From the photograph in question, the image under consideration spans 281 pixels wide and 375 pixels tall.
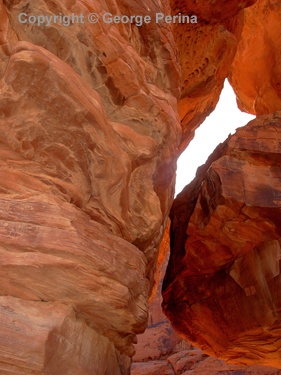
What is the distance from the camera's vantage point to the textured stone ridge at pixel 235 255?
9.02 meters

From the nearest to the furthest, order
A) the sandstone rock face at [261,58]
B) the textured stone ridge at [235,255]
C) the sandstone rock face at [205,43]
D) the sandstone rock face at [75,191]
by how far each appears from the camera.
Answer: the sandstone rock face at [75,191]
the textured stone ridge at [235,255]
the sandstone rock face at [205,43]
the sandstone rock face at [261,58]

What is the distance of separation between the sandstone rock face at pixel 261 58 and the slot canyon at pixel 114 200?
4.03 metres

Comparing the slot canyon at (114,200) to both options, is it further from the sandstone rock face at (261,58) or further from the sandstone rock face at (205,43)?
the sandstone rock face at (261,58)

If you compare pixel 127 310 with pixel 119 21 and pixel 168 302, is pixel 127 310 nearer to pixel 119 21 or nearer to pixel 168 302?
pixel 119 21

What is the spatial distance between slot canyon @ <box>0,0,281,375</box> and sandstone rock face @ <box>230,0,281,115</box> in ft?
13.2

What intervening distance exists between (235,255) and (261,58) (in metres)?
8.79

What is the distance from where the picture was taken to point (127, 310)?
4234 millimetres

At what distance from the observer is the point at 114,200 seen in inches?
196

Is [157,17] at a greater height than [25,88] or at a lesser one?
greater

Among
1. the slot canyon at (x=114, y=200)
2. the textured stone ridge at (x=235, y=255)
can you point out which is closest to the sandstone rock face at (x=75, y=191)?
the slot canyon at (x=114, y=200)

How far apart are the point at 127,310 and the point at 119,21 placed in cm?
450

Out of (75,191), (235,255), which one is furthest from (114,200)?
(235,255)

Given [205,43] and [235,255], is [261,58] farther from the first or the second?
[235,255]

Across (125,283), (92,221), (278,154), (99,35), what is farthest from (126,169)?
(278,154)
